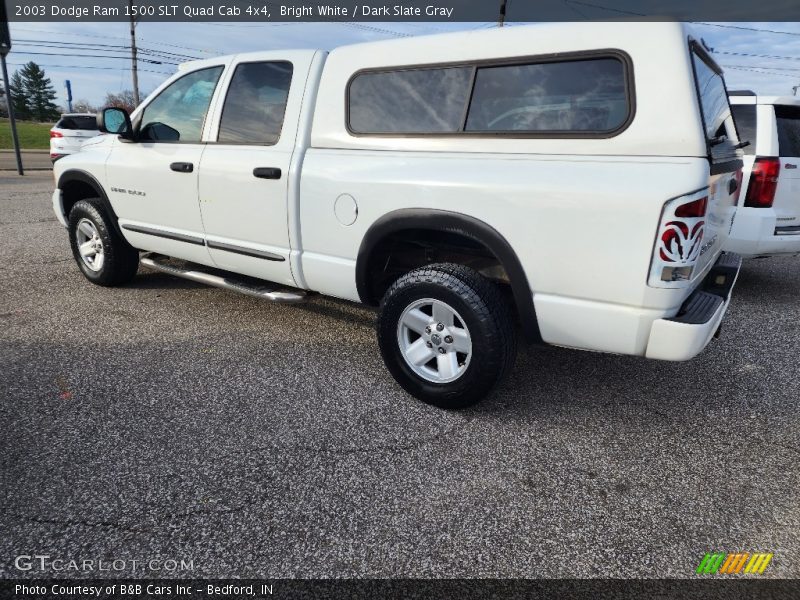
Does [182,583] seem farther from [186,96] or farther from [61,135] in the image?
[61,135]

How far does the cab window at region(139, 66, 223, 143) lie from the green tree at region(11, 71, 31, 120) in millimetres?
82389

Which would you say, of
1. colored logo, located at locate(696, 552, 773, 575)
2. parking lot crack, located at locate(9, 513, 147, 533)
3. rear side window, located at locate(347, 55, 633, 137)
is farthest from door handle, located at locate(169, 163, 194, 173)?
colored logo, located at locate(696, 552, 773, 575)

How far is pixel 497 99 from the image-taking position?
9.09 ft

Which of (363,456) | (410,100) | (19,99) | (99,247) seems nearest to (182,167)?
(99,247)

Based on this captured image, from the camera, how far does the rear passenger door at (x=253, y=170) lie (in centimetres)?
342

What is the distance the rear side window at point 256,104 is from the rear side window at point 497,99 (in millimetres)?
555

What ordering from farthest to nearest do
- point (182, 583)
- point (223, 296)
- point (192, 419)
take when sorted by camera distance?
point (223, 296), point (192, 419), point (182, 583)

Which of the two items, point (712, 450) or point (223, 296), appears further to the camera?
point (223, 296)

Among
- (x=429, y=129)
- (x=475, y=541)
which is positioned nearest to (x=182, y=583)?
(x=475, y=541)

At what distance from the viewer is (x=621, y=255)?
7.77 feet

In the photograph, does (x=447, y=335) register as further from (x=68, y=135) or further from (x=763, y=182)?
(x=68, y=135)

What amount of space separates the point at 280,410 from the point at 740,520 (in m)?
2.21

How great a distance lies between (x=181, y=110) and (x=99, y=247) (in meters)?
1.56

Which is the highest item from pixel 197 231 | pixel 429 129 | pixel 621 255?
pixel 429 129
